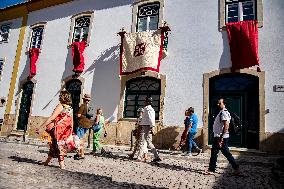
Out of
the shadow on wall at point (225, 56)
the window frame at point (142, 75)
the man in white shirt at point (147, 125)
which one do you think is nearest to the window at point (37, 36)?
the window frame at point (142, 75)

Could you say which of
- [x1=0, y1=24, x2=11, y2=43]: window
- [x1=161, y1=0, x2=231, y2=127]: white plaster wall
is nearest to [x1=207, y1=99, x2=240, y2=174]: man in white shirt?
[x1=161, y1=0, x2=231, y2=127]: white plaster wall

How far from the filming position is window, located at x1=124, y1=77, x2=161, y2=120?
38.0 ft

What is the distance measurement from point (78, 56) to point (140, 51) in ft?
11.8

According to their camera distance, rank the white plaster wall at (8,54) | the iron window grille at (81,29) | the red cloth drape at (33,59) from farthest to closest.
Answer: the white plaster wall at (8,54)
the red cloth drape at (33,59)
the iron window grille at (81,29)

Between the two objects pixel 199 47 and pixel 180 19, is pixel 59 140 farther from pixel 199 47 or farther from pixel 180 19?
pixel 180 19

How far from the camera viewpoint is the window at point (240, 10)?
1025cm

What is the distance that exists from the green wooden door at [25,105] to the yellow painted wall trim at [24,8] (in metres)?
4.58

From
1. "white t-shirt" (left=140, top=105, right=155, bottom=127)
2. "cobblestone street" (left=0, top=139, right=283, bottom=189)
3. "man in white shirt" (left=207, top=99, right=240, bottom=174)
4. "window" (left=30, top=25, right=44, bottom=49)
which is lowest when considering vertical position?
"cobblestone street" (left=0, top=139, right=283, bottom=189)

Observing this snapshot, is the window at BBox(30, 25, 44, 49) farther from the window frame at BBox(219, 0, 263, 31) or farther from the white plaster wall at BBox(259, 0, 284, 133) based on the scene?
the white plaster wall at BBox(259, 0, 284, 133)

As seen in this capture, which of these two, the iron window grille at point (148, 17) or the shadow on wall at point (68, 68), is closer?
the iron window grille at point (148, 17)

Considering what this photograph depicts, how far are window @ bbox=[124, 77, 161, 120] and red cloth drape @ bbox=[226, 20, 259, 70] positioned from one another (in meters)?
3.24

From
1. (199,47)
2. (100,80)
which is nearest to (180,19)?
(199,47)

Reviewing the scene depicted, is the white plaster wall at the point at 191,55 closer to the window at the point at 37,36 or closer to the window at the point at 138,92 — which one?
the window at the point at 138,92

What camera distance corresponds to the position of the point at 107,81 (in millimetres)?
12438
